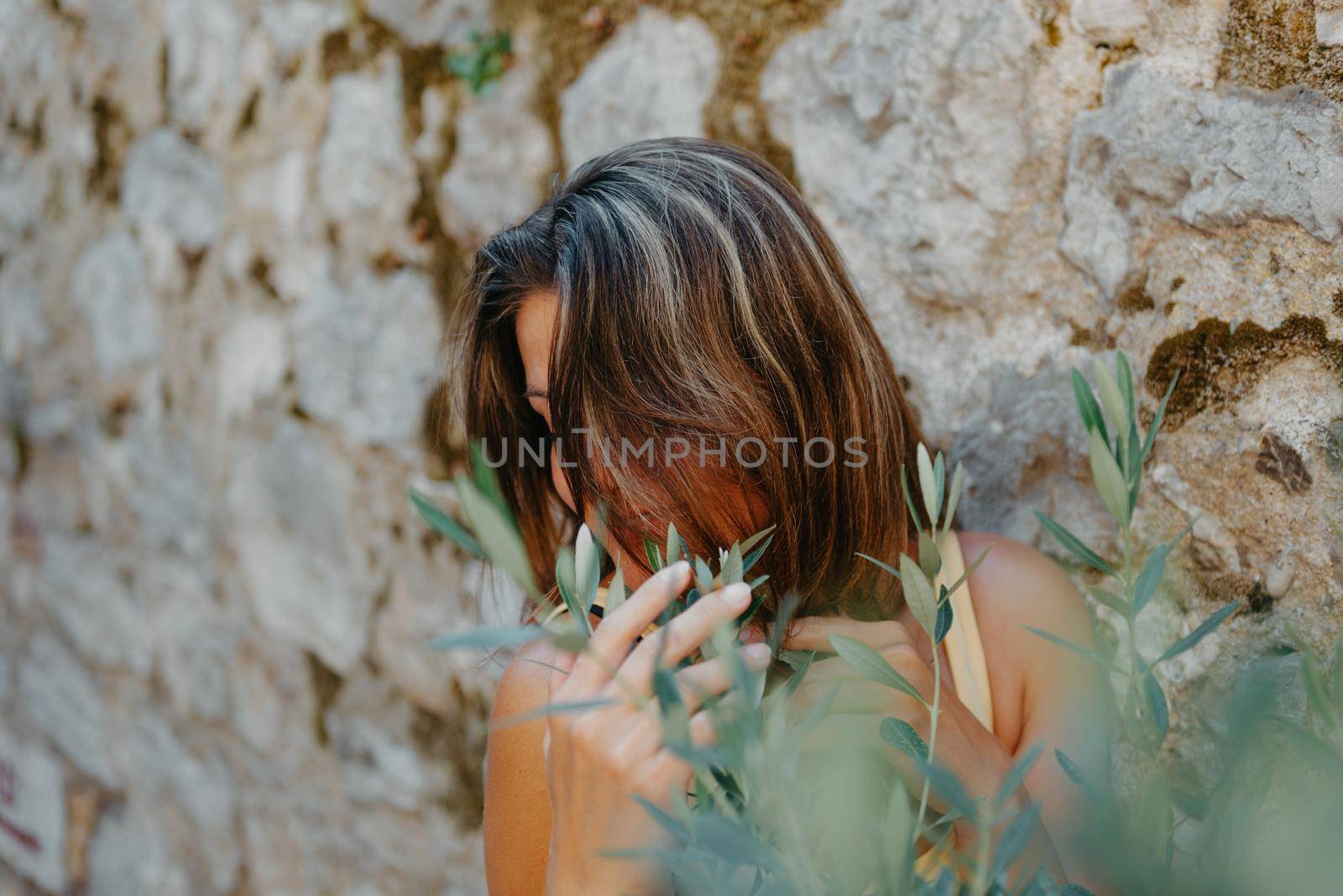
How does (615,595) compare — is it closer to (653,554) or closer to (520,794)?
(653,554)

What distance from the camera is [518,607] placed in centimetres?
162

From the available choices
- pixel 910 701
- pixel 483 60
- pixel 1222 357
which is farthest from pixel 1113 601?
pixel 483 60

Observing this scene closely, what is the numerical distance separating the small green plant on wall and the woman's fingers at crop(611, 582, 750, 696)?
131 cm

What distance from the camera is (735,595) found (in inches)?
22.2

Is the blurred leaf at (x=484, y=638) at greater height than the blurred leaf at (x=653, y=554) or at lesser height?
greater

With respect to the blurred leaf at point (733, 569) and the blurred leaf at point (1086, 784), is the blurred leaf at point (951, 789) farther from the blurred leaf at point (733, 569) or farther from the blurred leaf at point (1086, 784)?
the blurred leaf at point (733, 569)

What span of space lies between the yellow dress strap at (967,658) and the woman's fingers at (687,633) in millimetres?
565

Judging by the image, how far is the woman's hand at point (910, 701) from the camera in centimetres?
78

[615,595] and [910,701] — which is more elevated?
[615,595]

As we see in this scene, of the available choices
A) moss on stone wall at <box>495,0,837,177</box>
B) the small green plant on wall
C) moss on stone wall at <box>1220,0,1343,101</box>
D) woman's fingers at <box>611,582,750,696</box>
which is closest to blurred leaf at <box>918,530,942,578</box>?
woman's fingers at <box>611,582,750,696</box>

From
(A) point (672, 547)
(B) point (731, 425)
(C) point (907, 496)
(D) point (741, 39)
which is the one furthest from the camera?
(D) point (741, 39)

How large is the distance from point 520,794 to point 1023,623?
57 centimetres

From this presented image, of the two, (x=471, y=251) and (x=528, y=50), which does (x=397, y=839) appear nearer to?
(x=471, y=251)

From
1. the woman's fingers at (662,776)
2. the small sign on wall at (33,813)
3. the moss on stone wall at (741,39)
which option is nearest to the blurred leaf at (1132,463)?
the woman's fingers at (662,776)
